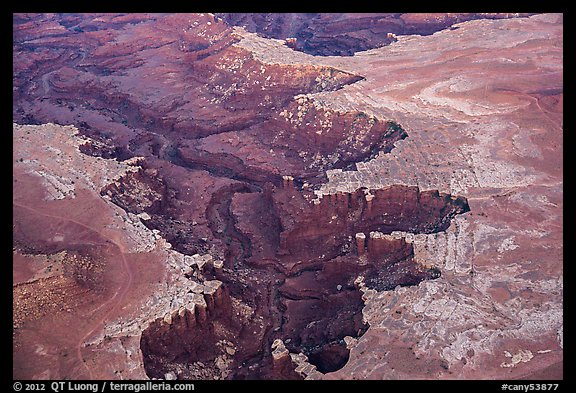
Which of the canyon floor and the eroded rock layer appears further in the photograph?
the eroded rock layer

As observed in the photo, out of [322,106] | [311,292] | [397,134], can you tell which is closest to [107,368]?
[311,292]

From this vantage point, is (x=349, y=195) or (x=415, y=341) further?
(x=349, y=195)

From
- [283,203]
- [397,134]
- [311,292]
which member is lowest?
[311,292]

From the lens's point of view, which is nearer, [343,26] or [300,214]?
[300,214]

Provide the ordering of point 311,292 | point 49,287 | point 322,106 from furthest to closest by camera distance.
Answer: point 322,106 → point 311,292 → point 49,287

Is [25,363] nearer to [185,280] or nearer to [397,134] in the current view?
[185,280]

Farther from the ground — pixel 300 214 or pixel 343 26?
pixel 343 26

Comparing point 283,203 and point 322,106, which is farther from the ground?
point 322,106

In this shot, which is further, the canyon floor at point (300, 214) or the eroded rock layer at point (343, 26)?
the eroded rock layer at point (343, 26)
